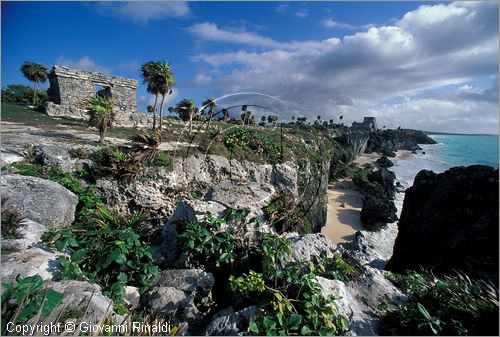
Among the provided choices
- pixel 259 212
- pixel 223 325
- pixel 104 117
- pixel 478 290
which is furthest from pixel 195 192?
pixel 478 290

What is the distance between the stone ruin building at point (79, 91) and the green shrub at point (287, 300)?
940 inches

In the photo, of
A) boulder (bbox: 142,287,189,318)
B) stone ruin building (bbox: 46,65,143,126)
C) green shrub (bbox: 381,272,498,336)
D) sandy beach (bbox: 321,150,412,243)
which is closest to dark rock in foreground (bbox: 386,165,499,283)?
green shrub (bbox: 381,272,498,336)

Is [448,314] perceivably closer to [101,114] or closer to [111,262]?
[111,262]

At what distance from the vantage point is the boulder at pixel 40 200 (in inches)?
236

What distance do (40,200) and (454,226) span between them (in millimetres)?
11085

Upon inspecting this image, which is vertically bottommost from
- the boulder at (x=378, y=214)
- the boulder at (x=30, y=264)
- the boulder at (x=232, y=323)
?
the boulder at (x=378, y=214)

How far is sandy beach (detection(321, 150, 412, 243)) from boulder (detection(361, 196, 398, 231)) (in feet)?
2.43

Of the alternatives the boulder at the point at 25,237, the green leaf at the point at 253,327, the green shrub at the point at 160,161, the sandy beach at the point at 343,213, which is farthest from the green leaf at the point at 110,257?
the sandy beach at the point at 343,213

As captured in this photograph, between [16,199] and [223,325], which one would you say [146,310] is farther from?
[16,199]

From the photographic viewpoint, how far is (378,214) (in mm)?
23656

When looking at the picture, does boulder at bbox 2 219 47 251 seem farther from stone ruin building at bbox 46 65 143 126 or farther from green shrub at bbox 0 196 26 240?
stone ruin building at bbox 46 65 143 126

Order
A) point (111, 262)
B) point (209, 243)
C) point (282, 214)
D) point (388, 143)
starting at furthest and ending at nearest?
point (388, 143) < point (282, 214) < point (209, 243) < point (111, 262)

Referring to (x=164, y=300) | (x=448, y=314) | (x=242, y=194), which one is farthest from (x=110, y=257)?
(x=448, y=314)

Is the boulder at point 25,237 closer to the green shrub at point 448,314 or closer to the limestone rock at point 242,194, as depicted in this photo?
the limestone rock at point 242,194
